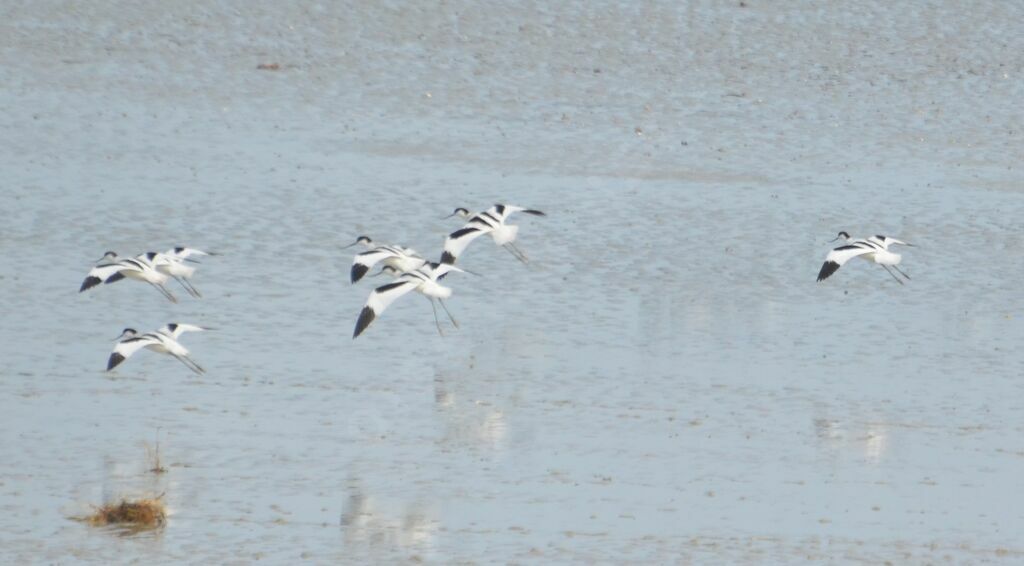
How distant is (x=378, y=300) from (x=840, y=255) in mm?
4138

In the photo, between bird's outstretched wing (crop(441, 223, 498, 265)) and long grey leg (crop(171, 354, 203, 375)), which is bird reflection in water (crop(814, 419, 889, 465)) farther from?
bird's outstretched wing (crop(441, 223, 498, 265))

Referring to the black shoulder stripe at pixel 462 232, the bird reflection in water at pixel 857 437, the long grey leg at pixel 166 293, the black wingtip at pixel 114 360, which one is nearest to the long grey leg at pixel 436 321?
the black shoulder stripe at pixel 462 232

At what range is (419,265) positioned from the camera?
16188 mm

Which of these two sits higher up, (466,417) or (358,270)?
(358,270)

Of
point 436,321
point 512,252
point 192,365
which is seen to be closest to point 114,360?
point 192,365

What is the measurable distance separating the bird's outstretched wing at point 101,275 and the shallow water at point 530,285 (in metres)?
0.25

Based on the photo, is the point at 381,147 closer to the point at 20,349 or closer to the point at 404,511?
the point at 20,349

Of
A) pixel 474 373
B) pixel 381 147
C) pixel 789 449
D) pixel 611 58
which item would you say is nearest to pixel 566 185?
pixel 381 147

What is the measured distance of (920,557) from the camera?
10266 mm

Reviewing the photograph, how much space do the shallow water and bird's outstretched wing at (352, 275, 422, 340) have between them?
19cm

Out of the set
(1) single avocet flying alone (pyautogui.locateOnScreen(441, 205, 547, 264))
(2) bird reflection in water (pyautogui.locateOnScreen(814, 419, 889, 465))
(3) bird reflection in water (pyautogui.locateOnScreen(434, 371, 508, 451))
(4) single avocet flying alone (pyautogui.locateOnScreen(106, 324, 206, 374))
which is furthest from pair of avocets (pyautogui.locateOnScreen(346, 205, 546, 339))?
(2) bird reflection in water (pyautogui.locateOnScreen(814, 419, 889, 465))

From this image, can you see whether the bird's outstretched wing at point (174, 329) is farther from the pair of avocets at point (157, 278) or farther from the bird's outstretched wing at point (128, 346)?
the bird's outstretched wing at point (128, 346)

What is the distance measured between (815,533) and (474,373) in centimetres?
393

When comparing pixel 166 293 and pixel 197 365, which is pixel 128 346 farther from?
pixel 166 293
